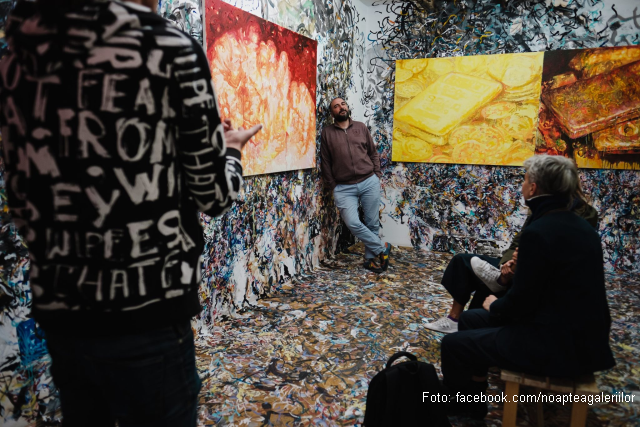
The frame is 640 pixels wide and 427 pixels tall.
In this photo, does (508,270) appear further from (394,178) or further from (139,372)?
(394,178)

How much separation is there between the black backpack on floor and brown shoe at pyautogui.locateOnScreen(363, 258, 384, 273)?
8.50ft

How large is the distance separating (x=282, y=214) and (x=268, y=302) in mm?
803

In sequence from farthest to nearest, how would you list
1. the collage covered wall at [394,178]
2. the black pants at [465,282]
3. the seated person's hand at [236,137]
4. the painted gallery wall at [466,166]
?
the painted gallery wall at [466,166] < the collage covered wall at [394,178] < the black pants at [465,282] < the seated person's hand at [236,137]

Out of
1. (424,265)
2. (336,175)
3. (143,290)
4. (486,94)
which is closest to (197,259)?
(143,290)

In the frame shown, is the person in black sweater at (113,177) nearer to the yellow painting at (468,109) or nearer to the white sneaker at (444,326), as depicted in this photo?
the white sneaker at (444,326)

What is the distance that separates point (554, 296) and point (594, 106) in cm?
347

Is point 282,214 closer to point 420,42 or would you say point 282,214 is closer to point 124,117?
point 420,42

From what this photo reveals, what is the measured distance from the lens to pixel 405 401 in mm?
1680

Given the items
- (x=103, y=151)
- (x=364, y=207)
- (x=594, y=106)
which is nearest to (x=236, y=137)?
(x=103, y=151)

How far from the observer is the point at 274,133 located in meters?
3.47

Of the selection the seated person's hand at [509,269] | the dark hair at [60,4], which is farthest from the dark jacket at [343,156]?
the dark hair at [60,4]

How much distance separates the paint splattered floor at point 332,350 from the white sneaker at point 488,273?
A: 0.53 meters

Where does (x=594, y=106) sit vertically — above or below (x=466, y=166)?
above

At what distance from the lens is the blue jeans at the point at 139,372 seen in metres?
0.79
